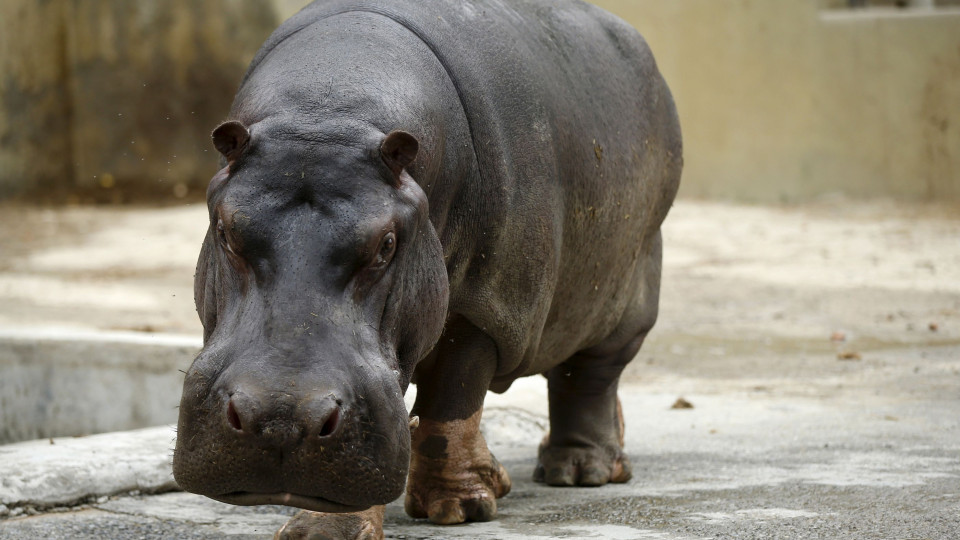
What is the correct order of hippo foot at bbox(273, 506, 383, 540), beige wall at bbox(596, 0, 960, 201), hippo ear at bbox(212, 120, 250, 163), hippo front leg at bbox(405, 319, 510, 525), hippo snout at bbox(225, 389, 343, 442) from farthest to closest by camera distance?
1. beige wall at bbox(596, 0, 960, 201)
2. hippo front leg at bbox(405, 319, 510, 525)
3. hippo foot at bbox(273, 506, 383, 540)
4. hippo ear at bbox(212, 120, 250, 163)
5. hippo snout at bbox(225, 389, 343, 442)

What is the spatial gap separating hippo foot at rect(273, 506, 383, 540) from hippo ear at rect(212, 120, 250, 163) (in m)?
0.92

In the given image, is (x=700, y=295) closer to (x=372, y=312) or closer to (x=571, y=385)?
(x=571, y=385)

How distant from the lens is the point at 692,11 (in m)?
14.8

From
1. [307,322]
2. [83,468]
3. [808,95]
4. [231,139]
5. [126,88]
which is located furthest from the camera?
[126,88]

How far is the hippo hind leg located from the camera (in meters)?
4.46

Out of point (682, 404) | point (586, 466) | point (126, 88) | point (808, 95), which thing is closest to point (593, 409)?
point (586, 466)

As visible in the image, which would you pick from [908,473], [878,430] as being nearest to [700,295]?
[878,430]

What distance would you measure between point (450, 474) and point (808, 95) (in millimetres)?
11587

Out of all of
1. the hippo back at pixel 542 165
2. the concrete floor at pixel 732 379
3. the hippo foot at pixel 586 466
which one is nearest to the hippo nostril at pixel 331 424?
the hippo back at pixel 542 165

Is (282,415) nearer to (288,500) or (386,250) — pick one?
(288,500)

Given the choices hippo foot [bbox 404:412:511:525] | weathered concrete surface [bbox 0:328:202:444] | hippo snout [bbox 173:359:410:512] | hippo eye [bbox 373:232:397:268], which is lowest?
weathered concrete surface [bbox 0:328:202:444]

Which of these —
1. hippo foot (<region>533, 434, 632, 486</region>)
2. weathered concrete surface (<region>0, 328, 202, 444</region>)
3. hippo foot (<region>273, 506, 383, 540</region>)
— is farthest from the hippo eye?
weathered concrete surface (<region>0, 328, 202, 444</region>)

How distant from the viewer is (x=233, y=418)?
2.73 meters

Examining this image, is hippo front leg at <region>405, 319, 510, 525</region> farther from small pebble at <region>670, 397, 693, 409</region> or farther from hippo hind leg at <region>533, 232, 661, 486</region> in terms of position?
small pebble at <region>670, 397, 693, 409</region>
